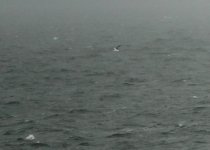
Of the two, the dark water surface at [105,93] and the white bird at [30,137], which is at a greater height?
the white bird at [30,137]

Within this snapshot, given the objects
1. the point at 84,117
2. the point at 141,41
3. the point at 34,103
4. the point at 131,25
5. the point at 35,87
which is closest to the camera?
the point at 84,117

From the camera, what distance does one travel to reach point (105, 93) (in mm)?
45844

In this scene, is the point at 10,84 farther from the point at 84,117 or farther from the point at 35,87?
the point at 84,117

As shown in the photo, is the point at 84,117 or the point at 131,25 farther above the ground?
the point at 84,117

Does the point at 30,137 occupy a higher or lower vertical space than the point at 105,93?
higher

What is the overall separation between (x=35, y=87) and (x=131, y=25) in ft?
196

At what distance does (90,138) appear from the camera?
3438 centimetres

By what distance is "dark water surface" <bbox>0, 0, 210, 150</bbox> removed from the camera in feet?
113

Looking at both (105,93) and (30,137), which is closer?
(30,137)

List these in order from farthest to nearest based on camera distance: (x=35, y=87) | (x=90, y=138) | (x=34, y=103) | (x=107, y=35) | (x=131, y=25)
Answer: (x=131, y=25), (x=107, y=35), (x=35, y=87), (x=34, y=103), (x=90, y=138)

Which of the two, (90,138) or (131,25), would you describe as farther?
(131,25)

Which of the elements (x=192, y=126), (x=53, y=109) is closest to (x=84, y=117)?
(x=53, y=109)

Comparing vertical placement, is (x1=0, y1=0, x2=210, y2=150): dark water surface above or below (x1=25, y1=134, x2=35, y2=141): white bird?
below

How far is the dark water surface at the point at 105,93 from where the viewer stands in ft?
113
